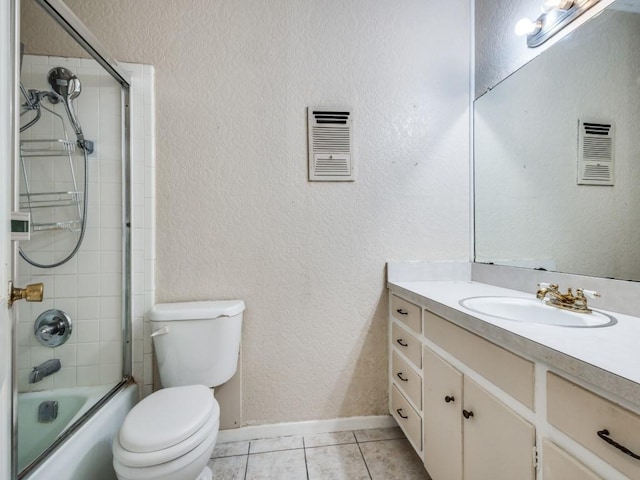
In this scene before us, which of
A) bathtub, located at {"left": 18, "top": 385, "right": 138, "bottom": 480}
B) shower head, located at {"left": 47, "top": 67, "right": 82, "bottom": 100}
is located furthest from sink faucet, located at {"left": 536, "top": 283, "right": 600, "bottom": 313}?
shower head, located at {"left": 47, "top": 67, "right": 82, "bottom": 100}

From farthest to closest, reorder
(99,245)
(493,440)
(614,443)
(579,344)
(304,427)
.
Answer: (304,427) → (99,245) → (493,440) → (579,344) → (614,443)

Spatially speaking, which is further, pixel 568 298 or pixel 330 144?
pixel 330 144

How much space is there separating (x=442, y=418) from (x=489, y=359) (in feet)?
1.29

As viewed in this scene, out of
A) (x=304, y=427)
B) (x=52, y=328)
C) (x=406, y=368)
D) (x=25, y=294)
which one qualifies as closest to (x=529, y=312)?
(x=406, y=368)

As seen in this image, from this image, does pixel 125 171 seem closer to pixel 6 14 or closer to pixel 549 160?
pixel 6 14

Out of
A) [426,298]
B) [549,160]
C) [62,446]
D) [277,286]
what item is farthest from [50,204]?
[549,160]

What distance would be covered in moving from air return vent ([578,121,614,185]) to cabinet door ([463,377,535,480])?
91 cm

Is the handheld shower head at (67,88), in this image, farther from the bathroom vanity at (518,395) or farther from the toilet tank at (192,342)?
the bathroom vanity at (518,395)

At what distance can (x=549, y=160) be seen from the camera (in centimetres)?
123

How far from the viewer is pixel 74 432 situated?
1002mm

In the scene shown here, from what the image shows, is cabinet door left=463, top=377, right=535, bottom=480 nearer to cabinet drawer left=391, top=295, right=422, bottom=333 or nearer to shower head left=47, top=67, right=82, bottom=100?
cabinet drawer left=391, top=295, right=422, bottom=333

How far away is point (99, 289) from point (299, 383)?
1140 millimetres

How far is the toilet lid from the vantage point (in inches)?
35.0

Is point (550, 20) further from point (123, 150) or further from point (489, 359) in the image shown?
point (123, 150)
